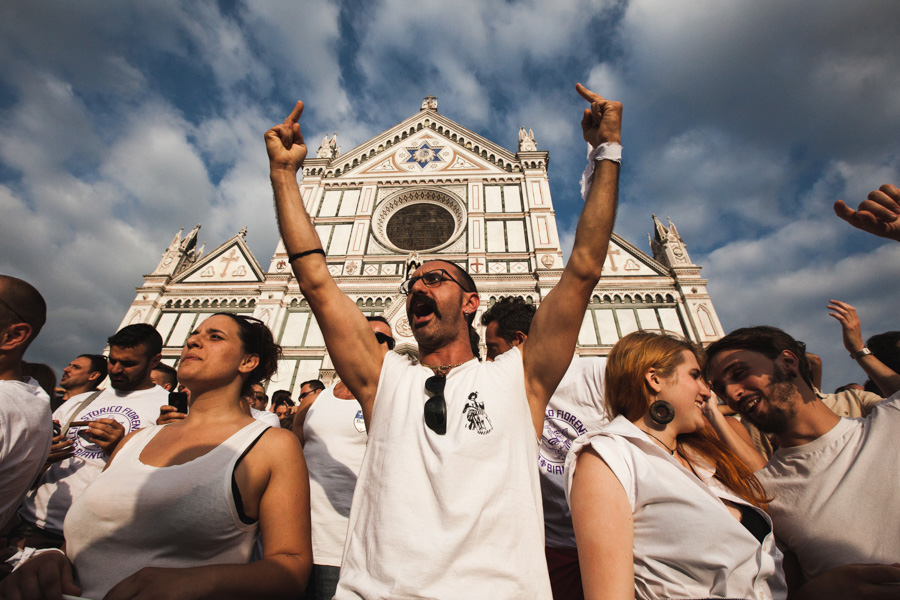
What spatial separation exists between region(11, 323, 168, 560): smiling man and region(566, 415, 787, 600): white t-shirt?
107 inches

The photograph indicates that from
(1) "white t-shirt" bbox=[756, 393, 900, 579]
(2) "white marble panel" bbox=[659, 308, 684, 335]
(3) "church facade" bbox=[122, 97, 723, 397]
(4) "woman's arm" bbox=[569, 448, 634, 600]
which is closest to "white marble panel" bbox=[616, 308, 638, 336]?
(3) "church facade" bbox=[122, 97, 723, 397]

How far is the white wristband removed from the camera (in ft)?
5.41

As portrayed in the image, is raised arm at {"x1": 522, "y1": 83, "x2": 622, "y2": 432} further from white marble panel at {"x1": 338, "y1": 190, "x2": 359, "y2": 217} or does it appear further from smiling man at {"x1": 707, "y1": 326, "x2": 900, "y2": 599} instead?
white marble panel at {"x1": 338, "y1": 190, "x2": 359, "y2": 217}

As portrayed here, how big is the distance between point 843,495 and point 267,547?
7.94ft

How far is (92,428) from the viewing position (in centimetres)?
225

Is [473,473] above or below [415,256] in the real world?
below

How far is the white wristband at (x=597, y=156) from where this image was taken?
165 cm

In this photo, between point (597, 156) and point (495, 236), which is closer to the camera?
point (597, 156)

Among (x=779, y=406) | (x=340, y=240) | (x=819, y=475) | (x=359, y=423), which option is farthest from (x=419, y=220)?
(x=819, y=475)

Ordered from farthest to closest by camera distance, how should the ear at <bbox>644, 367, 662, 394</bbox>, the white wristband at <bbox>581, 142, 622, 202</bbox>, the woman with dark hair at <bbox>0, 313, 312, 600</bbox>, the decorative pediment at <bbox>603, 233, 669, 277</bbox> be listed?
the decorative pediment at <bbox>603, 233, 669, 277</bbox>, the ear at <bbox>644, 367, 662, 394</bbox>, the white wristband at <bbox>581, 142, 622, 202</bbox>, the woman with dark hair at <bbox>0, 313, 312, 600</bbox>

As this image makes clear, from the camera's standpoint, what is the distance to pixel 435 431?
4.74 feet

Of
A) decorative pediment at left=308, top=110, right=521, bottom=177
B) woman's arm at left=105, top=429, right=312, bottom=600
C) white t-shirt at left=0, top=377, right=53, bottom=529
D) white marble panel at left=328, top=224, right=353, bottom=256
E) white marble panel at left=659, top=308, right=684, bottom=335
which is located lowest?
woman's arm at left=105, top=429, right=312, bottom=600

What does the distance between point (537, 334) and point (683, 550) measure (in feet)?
2.87

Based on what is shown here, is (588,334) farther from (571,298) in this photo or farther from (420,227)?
(571,298)
